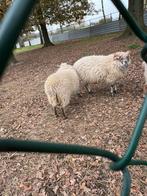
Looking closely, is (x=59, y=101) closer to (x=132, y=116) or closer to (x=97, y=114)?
(x=97, y=114)

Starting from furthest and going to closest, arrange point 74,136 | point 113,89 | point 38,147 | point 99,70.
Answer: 1. point 113,89
2. point 99,70
3. point 74,136
4. point 38,147

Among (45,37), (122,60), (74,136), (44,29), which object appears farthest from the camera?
(44,29)

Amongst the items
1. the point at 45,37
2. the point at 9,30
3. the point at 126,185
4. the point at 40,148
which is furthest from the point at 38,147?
the point at 45,37

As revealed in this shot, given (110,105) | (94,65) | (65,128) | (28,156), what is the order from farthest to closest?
(94,65) < (110,105) < (65,128) < (28,156)

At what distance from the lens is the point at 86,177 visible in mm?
4004

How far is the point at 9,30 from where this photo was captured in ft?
1.50

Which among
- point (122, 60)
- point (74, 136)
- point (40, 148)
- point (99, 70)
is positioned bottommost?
point (74, 136)

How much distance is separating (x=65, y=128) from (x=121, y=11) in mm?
4597

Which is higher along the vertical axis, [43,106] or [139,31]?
[139,31]

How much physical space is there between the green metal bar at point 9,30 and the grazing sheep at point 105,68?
20.4 ft

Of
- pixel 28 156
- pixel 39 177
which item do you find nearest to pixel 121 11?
pixel 39 177

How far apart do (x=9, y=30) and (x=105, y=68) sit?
6.32 meters

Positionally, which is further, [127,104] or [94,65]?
[94,65]

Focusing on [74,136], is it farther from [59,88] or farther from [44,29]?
[44,29]
